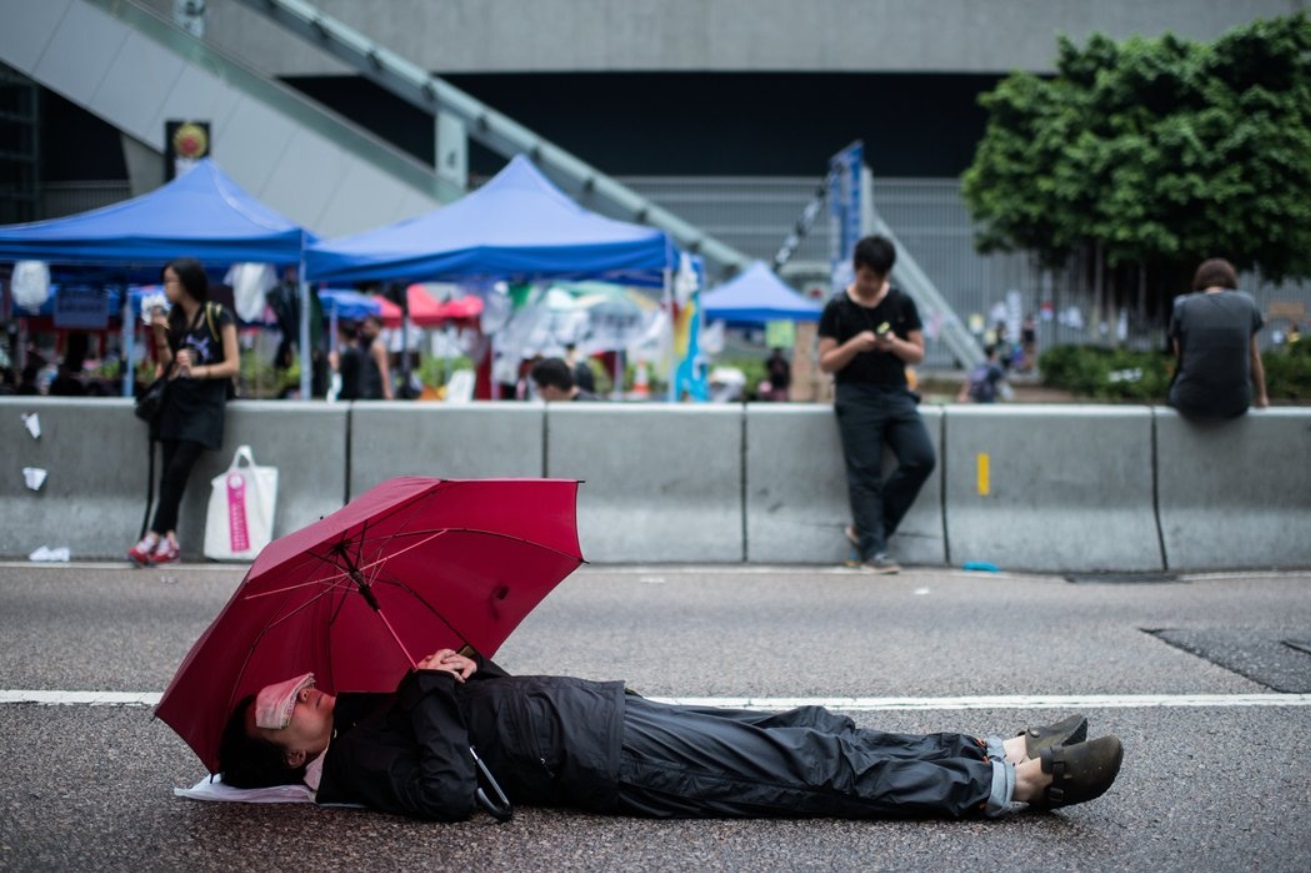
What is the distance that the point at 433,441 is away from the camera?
978 centimetres

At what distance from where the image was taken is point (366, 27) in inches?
1334

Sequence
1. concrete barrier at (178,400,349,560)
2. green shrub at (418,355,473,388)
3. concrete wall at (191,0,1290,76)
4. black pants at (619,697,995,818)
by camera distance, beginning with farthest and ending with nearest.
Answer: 1. concrete wall at (191,0,1290,76)
2. green shrub at (418,355,473,388)
3. concrete barrier at (178,400,349,560)
4. black pants at (619,697,995,818)

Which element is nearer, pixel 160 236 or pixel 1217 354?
pixel 1217 354

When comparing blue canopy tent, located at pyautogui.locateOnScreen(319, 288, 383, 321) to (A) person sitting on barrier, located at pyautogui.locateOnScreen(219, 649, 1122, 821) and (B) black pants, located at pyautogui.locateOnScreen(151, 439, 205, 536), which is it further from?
(A) person sitting on barrier, located at pyautogui.locateOnScreen(219, 649, 1122, 821)

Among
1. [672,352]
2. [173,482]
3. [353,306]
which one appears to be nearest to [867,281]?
[173,482]

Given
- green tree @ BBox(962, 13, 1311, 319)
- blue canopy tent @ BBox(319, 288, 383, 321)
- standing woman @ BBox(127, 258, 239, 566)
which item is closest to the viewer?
standing woman @ BBox(127, 258, 239, 566)

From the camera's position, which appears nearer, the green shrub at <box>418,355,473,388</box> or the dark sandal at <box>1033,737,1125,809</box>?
the dark sandal at <box>1033,737,1125,809</box>

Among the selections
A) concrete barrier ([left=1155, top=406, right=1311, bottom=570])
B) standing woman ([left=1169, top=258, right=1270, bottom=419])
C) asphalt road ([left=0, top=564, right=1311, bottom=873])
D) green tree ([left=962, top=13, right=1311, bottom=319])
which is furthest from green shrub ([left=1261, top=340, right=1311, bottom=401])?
asphalt road ([left=0, top=564, right=1311, bottom=873])

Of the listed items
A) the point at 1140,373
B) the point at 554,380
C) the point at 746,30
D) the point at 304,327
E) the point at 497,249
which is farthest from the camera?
the point at 746,30

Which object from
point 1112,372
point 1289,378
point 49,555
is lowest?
point 49,555

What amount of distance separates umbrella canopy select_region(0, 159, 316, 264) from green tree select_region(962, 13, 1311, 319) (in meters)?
15.3

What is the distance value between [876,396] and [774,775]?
5.51 metres

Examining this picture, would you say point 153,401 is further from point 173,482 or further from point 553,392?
point 553,392

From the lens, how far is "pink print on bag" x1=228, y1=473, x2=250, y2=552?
9.35 meters
